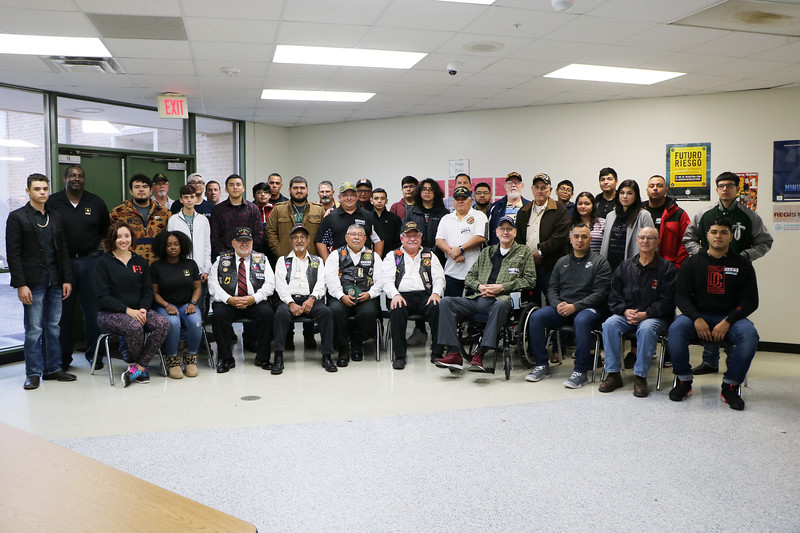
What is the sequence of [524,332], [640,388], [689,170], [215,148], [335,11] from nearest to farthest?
[335,11] < [640,388] < [524,332] < [689,170] < [215,148]

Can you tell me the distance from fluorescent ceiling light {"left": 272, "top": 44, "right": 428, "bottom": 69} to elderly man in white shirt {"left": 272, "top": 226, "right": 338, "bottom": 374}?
148 centimetres

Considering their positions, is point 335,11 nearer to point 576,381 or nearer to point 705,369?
point 576,381

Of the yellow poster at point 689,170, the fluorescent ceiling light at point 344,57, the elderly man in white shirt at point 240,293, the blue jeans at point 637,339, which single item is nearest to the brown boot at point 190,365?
the elderly man in white shirt at point 240,293

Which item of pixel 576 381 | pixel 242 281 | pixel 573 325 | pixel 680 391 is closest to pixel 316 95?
pixel 242 281

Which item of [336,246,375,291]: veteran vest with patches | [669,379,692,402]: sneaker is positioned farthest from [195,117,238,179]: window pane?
[669,379,692,402]: sneaker

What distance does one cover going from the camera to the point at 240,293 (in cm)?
542

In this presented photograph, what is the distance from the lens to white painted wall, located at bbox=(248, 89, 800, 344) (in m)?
6.44

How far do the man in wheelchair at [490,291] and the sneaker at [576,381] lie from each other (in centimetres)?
63

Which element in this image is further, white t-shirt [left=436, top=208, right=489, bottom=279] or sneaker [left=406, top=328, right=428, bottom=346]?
sneaker [left=406, top=328, right=428, bottom=346]

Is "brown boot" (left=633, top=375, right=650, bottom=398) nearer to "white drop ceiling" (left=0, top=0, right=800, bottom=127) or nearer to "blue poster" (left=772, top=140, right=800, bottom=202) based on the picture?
"white drop ceiling" (left=0, top=0, right=800, bottom=127)

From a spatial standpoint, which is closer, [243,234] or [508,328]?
[508,328]

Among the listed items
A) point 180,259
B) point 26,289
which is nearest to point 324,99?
point 180,259

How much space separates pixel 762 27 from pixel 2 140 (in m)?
6.68

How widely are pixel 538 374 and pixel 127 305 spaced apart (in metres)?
3.39
